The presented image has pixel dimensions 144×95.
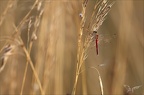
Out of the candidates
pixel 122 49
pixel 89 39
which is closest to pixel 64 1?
pixel 89 39

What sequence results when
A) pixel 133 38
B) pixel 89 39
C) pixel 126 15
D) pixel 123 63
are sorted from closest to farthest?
pixel 89 39
pixel 123 63
pixel 126 15
pixel 133 38

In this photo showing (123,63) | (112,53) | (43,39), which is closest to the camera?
(43,39)

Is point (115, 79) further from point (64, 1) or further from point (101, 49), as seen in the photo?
point (101, 49)

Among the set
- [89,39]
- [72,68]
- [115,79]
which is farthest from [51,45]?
[72,68]

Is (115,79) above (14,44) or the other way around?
the other way around

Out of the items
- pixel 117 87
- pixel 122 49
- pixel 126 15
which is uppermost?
pixel 126 15

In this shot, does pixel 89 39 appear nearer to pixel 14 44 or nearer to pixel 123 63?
pixel 14 44

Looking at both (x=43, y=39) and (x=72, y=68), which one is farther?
(x=72, y=68)
